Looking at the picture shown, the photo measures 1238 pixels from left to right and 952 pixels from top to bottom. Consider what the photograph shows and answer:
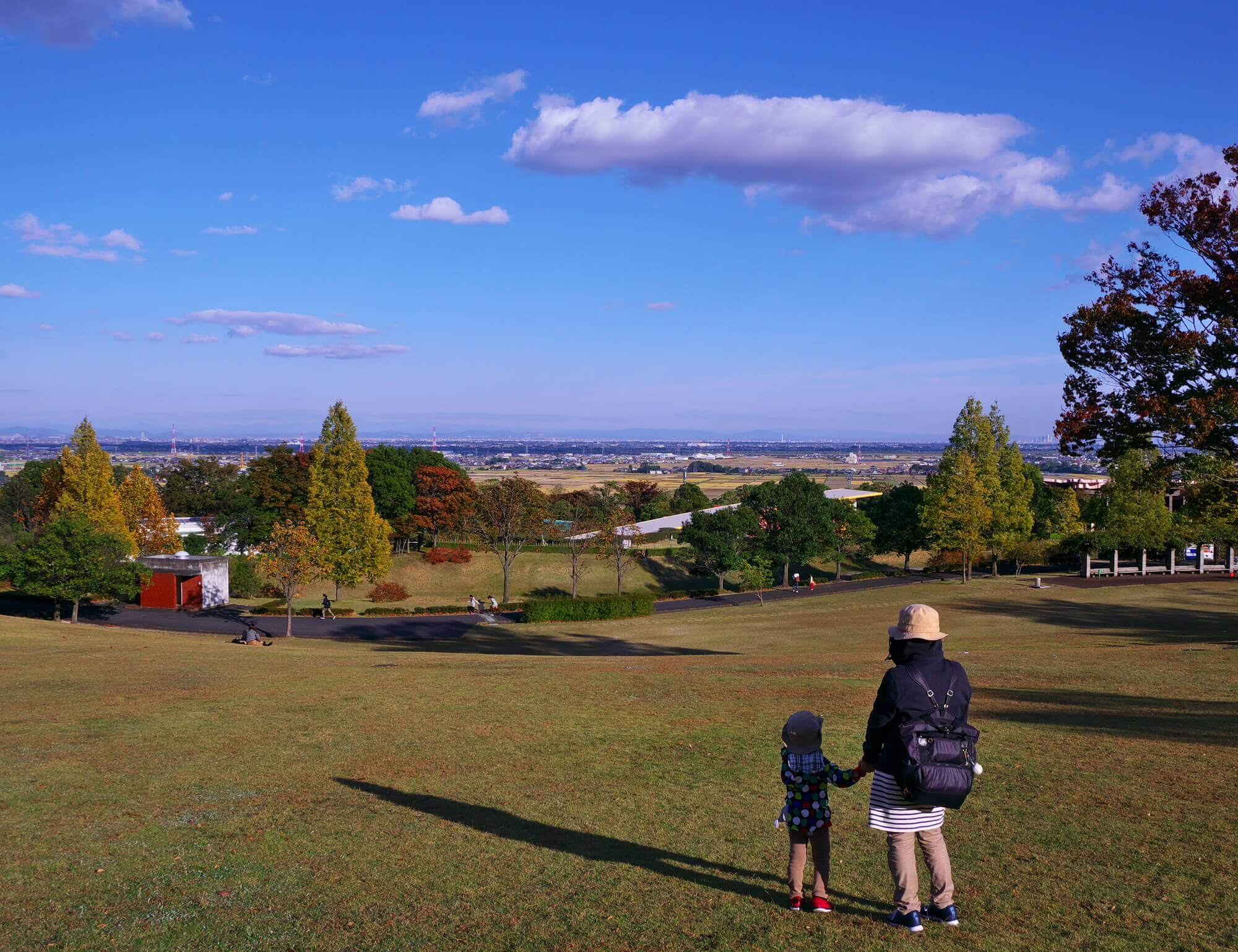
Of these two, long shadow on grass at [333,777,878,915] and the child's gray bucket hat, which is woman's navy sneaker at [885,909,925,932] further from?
the child's gray bucket hat

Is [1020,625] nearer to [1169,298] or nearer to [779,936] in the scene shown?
[1169,298]

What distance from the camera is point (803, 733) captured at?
6.82 m

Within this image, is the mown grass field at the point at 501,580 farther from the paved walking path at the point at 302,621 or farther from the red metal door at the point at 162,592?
the paved walking path at the point at 302,621

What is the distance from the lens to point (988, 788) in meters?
10.8

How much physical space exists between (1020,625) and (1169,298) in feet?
65.0

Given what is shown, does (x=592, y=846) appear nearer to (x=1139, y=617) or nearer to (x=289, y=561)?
(x=1139, y=617)

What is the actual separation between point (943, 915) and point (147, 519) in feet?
243

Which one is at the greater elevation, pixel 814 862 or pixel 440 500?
pixel 814 862

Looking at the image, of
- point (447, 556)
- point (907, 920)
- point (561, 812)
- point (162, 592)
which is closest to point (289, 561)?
point (162, 592)

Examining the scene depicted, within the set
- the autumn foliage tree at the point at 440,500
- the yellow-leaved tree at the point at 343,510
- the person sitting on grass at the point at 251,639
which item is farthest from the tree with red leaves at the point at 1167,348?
the autumn foliage tree at the point at 440,500

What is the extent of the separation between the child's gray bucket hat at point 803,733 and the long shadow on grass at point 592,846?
Answer: 1563mm

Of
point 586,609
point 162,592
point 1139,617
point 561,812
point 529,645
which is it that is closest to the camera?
point 561,812

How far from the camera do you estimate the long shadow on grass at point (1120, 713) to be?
13562 mm

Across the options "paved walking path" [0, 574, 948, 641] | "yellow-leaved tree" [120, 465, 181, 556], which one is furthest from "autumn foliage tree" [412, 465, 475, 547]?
"paved walking path" [0, 574, 948, 641]
